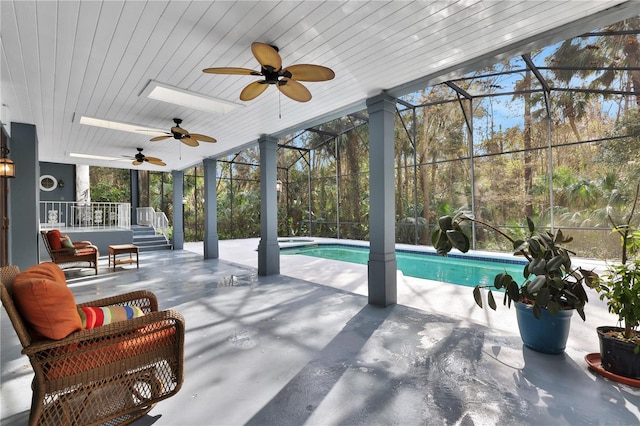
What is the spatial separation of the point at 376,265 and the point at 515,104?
35.1 feet

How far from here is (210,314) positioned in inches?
148

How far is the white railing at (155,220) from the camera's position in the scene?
11427mm

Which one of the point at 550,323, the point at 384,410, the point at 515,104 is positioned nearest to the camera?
the point at 384,410

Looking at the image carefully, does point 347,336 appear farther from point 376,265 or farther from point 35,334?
point 35,334

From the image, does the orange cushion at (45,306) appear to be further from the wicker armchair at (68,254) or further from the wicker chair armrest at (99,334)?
the wicker armchair at (68,254)

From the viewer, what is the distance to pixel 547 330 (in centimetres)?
262

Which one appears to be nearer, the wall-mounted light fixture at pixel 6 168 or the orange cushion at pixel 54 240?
the wall-mounted light fixture at pixel 6 168

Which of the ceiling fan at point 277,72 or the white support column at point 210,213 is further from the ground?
the ceiling fan at point 277,72

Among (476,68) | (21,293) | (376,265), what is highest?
(476,68)

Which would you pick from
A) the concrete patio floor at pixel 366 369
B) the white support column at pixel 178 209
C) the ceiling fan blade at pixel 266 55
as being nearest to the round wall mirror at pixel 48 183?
the white support column at pixel 178 209

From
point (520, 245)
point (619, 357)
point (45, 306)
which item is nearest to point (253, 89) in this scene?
point (45, 306)

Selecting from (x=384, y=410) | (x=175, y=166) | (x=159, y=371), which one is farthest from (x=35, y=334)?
(x=175, y=166)

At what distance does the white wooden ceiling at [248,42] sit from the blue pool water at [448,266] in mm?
4242

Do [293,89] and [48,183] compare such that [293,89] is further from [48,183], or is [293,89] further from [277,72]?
[48,183]
